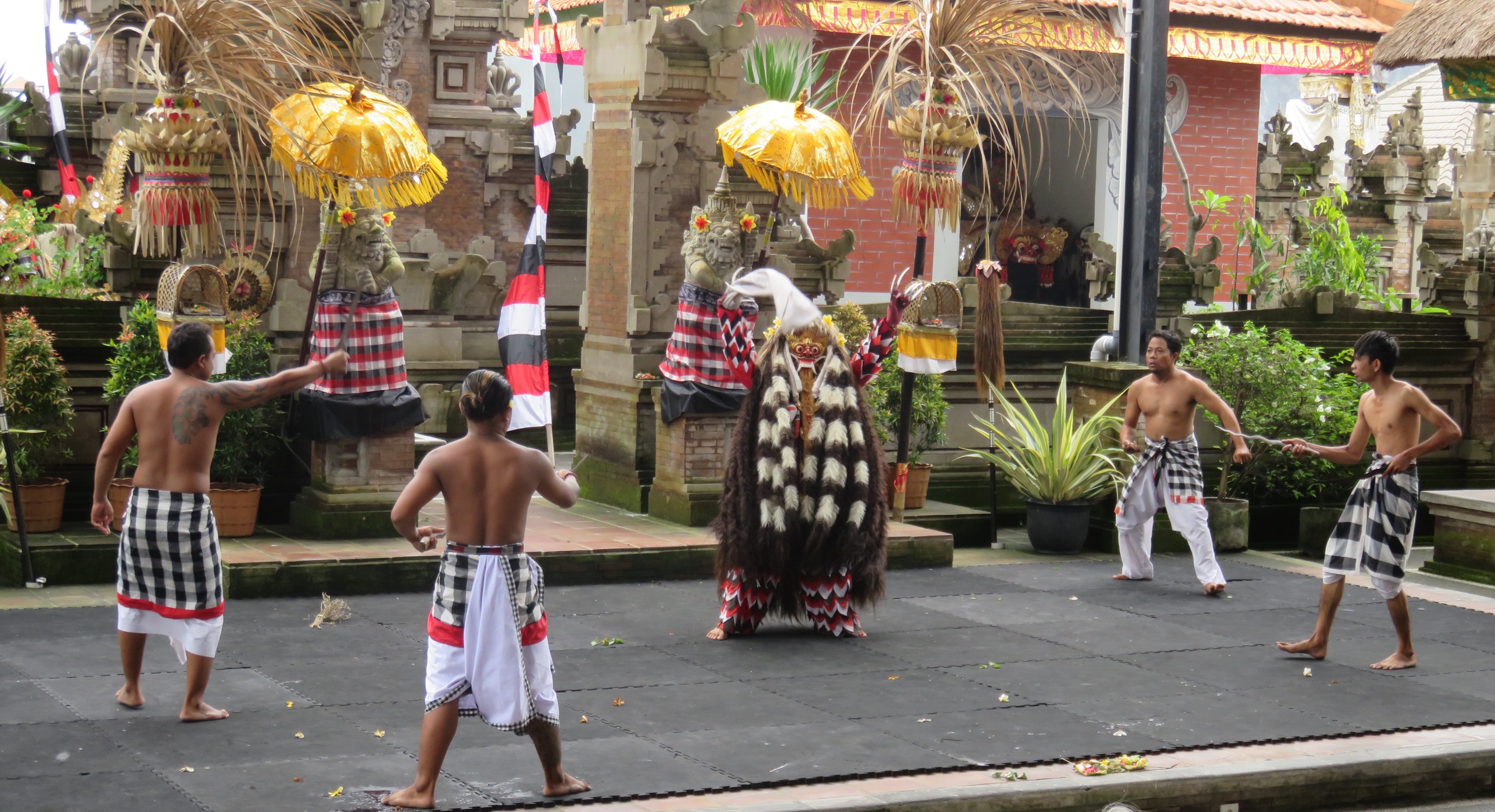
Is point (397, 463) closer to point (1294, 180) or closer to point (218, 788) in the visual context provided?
point (218, 788)

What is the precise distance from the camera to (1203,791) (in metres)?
6.88

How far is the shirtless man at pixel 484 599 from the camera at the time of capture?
6.17 metres

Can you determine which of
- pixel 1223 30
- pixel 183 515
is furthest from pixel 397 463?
pixel 1223 30

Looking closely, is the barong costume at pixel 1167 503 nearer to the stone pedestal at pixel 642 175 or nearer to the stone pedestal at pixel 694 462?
the stone pedestal at pixel 694 462

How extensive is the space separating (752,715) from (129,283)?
5732mm

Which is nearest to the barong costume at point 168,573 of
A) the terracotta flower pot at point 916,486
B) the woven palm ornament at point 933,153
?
the woven palm ornament at point 933,153

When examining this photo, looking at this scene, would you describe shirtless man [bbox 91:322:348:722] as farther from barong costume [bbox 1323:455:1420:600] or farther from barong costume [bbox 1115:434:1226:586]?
barong costume [bbox 1115:434:1226:586]

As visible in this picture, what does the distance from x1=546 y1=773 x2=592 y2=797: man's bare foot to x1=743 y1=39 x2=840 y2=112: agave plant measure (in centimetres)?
1112

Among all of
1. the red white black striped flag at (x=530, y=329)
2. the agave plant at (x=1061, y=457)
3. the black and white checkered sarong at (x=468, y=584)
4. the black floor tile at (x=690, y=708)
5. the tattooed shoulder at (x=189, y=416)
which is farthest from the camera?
the agave plant at (x=1061, y=457)

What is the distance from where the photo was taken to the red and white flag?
33.2 feet

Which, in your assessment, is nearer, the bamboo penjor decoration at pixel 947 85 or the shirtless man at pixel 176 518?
the shirtless man at pixel 176 518

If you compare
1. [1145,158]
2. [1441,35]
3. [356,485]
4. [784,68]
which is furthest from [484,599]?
[784,68]

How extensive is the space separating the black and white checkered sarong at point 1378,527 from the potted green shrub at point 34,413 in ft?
24.7

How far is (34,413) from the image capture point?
34.0ft
